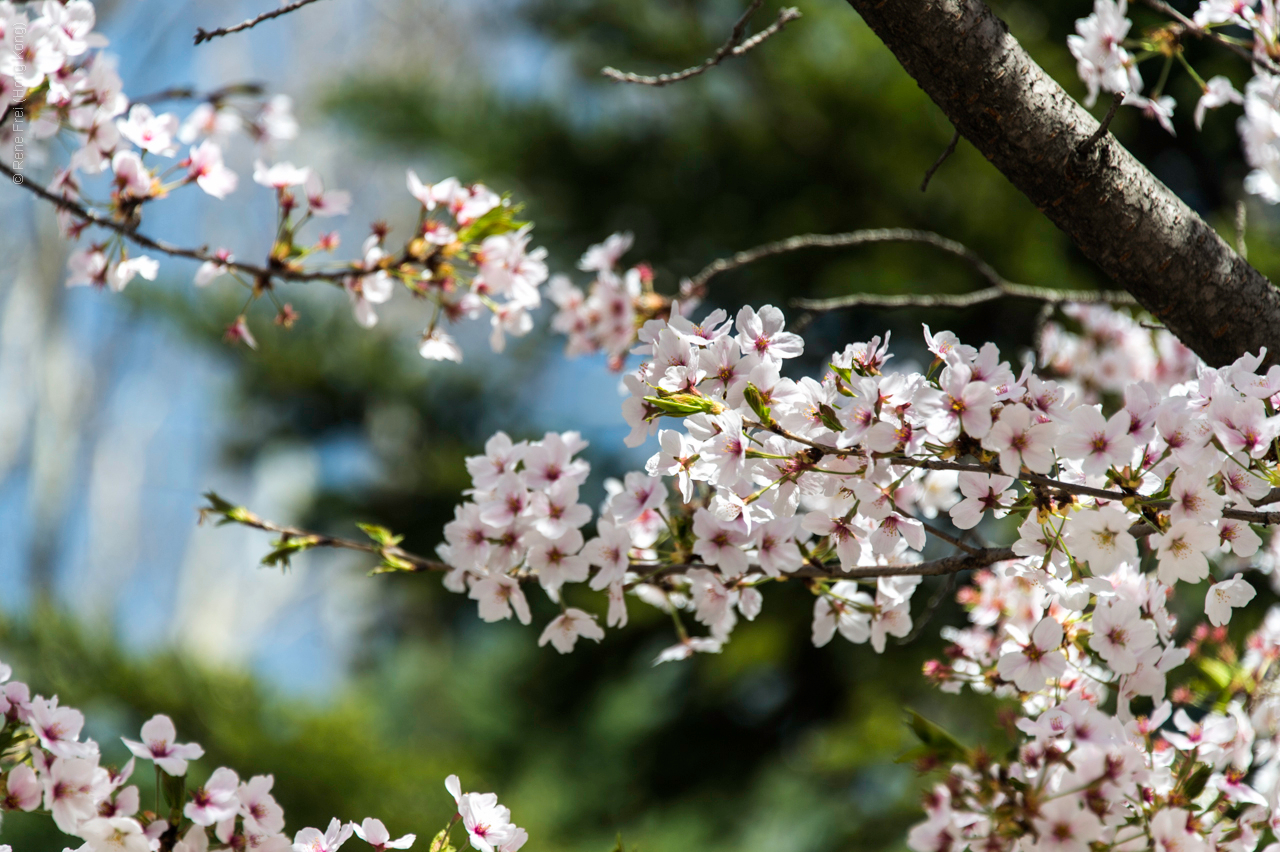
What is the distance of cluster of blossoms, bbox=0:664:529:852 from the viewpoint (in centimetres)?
67

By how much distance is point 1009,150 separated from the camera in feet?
2.43

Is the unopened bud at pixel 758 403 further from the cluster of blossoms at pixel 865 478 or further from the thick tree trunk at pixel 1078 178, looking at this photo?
the thick tree trunk at pixel 1078 178

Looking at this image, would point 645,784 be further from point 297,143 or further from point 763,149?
point 297,143

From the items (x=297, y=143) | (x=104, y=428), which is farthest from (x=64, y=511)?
(x=297, y=143)

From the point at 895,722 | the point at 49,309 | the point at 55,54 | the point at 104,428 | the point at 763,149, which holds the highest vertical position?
the point at 55,54

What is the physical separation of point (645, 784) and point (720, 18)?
354cm

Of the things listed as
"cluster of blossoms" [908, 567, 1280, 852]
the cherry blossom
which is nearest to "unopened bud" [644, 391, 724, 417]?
"cluster of blossoms" [908, 567, 1280, 852]

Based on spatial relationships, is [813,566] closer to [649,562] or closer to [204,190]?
[649,562]

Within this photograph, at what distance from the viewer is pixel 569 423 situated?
436cm

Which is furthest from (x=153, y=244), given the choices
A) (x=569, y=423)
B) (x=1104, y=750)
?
(x=569, y=423)

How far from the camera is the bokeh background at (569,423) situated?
3.20 meters

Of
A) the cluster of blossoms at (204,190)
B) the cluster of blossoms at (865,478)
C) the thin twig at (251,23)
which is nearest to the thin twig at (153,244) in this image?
the cluster of blossoms at (204,190)

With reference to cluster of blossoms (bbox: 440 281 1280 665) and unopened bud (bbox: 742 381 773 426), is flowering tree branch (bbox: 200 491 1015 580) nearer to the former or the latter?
cluster of blossoms (bbox: 440 281 1280 665)

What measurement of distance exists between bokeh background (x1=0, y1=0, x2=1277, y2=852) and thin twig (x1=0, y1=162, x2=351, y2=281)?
100 cm
